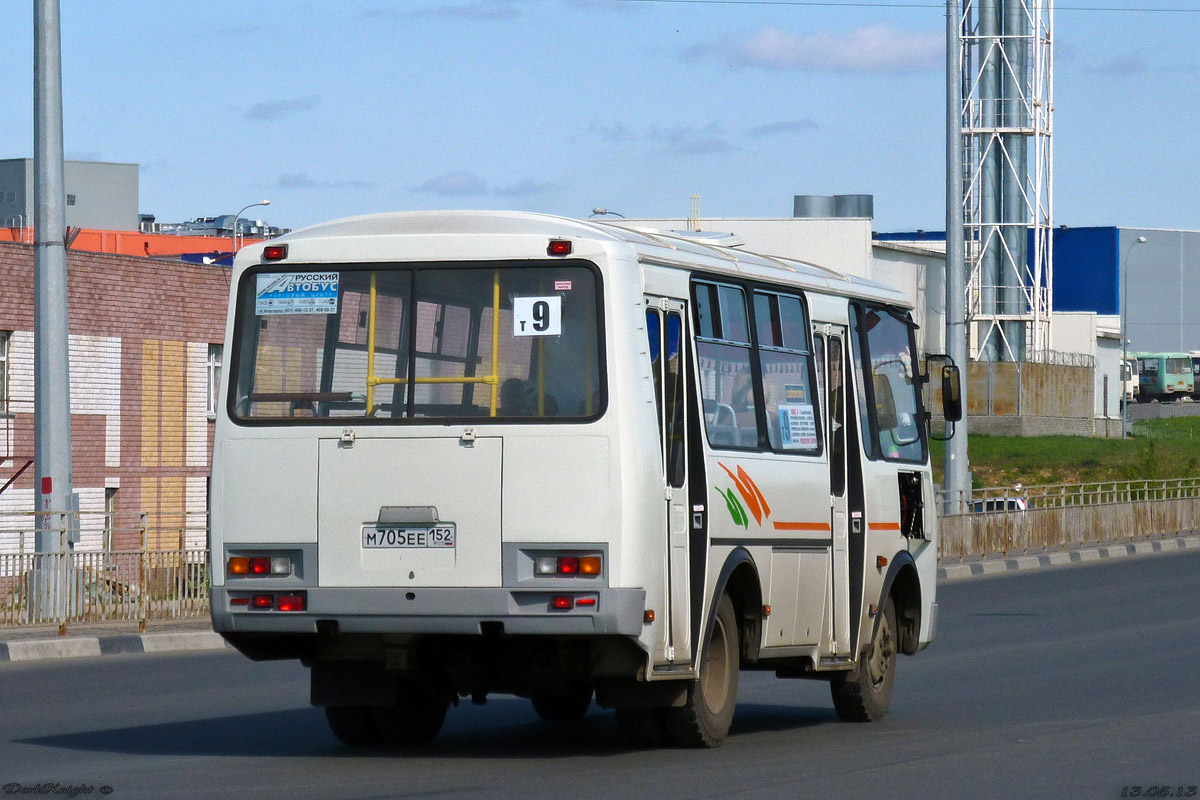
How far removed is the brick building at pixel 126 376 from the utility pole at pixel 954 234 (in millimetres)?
12898

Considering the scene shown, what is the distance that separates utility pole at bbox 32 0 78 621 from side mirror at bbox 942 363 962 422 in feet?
33.5

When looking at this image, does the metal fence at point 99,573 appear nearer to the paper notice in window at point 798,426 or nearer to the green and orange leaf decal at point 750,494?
the paper notice in window at point 798,426

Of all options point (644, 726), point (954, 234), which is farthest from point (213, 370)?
point (644, 726)

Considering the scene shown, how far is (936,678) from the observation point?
15.4 metres

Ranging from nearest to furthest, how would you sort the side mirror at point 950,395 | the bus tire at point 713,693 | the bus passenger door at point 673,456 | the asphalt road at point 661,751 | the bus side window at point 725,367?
the asphalt road at point 661,751 → the bus passenger door at point 673,456 → the bus tire at point 713,693 → the bus side window at point 725,367 → the side mirror at point 950,395

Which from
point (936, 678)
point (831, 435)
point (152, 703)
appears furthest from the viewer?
point (936, 678)

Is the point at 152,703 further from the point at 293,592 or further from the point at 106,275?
the point at 106,275

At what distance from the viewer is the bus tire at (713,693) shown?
10.1m

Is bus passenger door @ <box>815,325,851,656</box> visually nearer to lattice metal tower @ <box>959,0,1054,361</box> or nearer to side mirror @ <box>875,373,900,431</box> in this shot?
side mirror @ <box>875,373,900,431</box>

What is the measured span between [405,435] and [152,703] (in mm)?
4520

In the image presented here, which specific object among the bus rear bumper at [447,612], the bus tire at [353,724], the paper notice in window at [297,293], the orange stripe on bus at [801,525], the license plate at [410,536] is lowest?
the bus tire at [353,724]

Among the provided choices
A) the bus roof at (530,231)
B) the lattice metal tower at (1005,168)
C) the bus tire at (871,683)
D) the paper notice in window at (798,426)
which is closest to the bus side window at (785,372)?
the paper notice in window at (798,426)

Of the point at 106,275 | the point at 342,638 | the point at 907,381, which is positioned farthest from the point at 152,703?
the point at 106,275

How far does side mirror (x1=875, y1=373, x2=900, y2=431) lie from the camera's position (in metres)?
12.4
